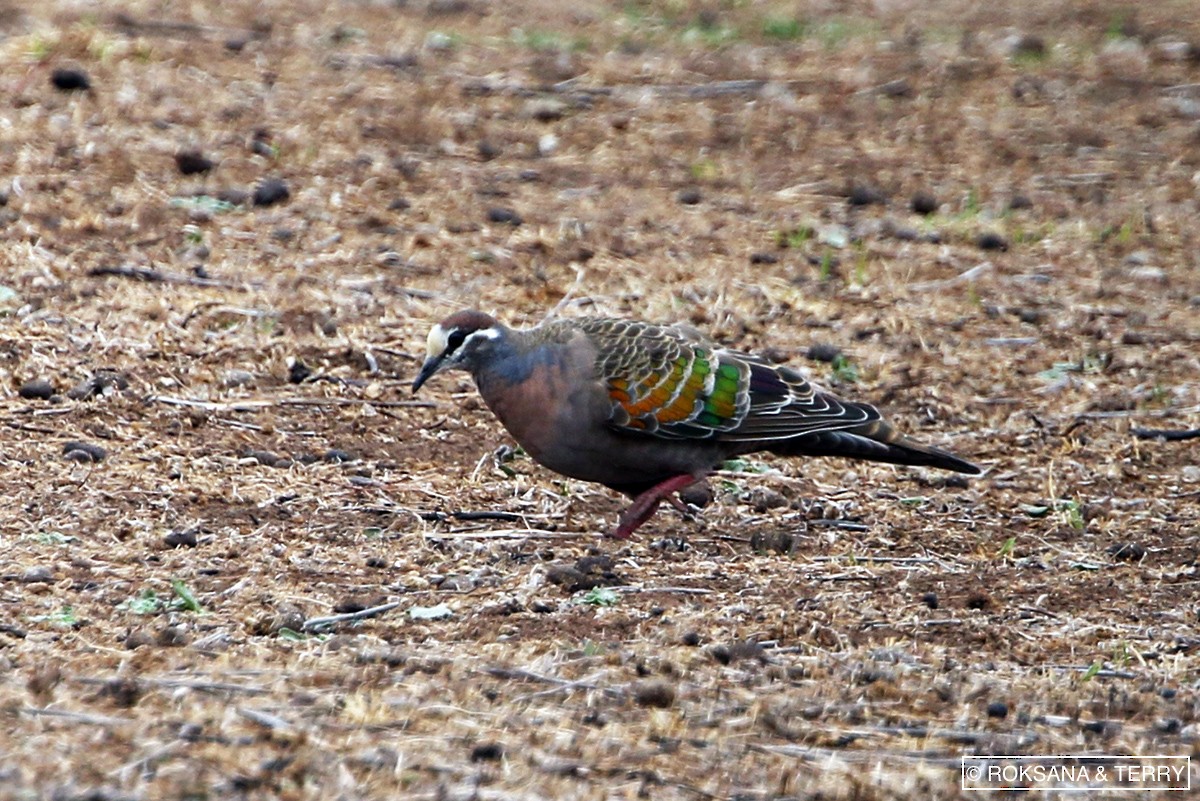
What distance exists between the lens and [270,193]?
894cm

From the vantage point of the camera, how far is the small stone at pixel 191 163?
908 cm

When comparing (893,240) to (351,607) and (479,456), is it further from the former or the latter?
(351,607)

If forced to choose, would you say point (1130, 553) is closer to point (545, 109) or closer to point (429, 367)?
point (429, 367)

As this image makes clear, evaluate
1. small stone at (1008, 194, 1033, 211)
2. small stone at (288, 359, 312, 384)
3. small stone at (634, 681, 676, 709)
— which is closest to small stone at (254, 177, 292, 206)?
small stone at (288, 359, 312, 384)

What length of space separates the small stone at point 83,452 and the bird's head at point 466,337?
118 cm

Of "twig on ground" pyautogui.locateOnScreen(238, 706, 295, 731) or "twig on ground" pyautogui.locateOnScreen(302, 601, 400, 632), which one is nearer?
"twig on ground" pyautogui.locateOnScreen(238, 706, 295, 731)

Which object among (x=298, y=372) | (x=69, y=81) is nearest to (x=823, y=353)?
(x=298, y=372)

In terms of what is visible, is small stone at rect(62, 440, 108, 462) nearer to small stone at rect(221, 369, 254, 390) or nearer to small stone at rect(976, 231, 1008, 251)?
small stone at rect(221, 369, 254, 390)

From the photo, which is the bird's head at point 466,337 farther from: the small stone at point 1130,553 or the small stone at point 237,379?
the small stone at point 1130,553

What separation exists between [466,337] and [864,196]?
13.5ft

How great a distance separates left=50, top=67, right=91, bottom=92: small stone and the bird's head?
4371 mm

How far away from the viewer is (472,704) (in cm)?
435

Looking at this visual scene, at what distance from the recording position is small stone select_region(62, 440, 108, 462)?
6.33 m

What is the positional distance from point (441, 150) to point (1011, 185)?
11.0ft
